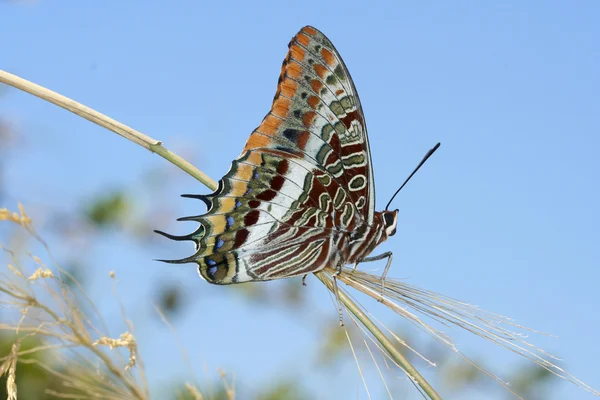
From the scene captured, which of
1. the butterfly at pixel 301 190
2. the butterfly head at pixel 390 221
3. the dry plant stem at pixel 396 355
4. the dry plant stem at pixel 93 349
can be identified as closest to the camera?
the dry plant stem at pixel 396 355

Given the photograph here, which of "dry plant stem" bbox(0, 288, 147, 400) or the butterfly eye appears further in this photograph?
the butterfly eye

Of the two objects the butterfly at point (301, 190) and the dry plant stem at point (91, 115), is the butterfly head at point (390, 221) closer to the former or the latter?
the butterfly at point (301, 190)

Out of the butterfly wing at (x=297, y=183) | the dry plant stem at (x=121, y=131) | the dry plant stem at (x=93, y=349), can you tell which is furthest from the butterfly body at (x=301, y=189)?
the dry plant stem at (x=93, y=349)

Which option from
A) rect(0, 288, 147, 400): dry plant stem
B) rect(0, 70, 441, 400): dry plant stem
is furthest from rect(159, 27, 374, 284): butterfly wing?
rect(0, 288, 147, 400): dry plant stem

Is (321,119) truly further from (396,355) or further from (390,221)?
(396,355)

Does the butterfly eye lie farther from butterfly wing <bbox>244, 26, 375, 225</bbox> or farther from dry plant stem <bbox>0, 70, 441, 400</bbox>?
dry plant stem <bbox>0, 70, 441, 400</bbox>

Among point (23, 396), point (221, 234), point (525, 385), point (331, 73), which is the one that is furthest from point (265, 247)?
point (23, 396)

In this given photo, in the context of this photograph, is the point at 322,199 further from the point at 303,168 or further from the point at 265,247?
the point at 265,247

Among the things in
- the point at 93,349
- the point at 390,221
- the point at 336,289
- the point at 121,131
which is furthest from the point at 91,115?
the point at 390,221
